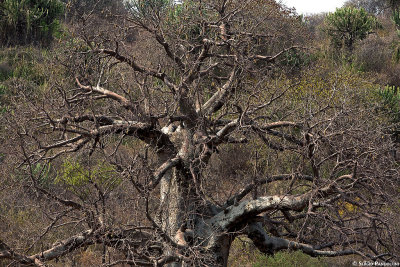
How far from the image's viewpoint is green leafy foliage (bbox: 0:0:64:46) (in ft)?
68.3

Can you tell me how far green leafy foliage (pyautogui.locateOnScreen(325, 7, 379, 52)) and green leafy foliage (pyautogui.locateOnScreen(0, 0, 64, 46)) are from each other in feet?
38.7

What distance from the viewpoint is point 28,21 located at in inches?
820

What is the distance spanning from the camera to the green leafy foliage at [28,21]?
2081 cm

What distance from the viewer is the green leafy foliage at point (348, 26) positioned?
2072cm

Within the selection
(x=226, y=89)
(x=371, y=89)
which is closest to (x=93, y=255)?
(x=226, y=89)

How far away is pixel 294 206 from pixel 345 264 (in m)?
5.21

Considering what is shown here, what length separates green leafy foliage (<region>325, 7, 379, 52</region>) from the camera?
20719 millimetres

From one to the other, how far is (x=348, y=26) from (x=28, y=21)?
1355cm

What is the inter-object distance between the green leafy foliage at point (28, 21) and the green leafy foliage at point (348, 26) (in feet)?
38.7

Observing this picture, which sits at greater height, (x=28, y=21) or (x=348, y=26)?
(x=348, y=26)

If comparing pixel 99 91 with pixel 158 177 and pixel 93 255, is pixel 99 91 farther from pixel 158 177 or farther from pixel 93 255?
pixel 93 255

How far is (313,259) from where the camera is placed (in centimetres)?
768

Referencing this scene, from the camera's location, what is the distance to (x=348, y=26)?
20984 millimetres

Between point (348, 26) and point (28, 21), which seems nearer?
point (28, 21)
